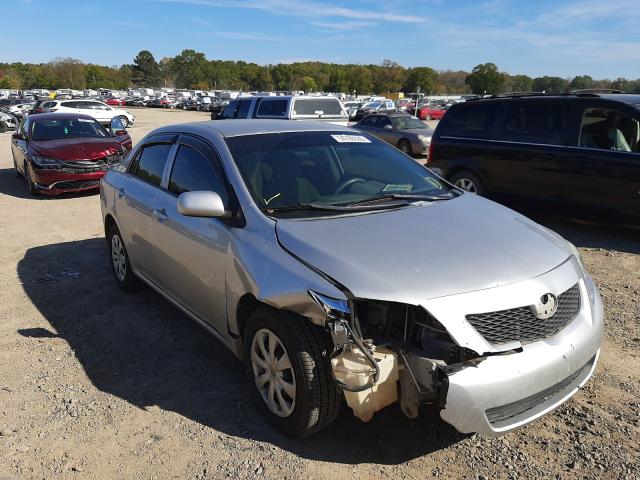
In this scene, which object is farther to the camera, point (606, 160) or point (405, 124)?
point (405, 124)

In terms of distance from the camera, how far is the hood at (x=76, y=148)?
400 inches

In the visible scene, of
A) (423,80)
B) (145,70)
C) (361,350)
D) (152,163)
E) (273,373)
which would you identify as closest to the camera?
(361,350)

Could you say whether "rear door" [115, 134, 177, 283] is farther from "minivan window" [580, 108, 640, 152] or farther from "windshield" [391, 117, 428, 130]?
"windshield" [391, 117, 428, 130]

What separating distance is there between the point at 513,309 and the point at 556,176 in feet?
17.3

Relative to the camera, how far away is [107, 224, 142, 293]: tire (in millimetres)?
5047

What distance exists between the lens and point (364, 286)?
249cm

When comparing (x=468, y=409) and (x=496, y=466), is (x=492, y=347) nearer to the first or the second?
(x=468, y=409)

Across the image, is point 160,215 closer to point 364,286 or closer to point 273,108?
point 364,286

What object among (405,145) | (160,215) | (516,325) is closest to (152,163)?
(160,215)

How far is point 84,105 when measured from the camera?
88.0ft

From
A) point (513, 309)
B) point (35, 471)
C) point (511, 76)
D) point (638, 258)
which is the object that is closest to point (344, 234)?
point (513, 309)

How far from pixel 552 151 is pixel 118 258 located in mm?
5654

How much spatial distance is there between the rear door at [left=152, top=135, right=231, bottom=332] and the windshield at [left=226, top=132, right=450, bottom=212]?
0.78 ft

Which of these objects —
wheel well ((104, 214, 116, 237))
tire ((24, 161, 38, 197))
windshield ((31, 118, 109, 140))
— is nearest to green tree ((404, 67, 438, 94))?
windshield ((31, 118, 109, 140))
